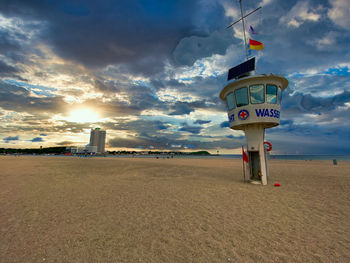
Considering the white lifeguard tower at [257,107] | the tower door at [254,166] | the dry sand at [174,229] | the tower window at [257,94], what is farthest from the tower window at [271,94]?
the dry sand at [174,229]

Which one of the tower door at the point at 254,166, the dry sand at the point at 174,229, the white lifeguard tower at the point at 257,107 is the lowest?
the dry sand at the point at 174,229

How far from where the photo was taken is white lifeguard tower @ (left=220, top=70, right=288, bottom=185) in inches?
601

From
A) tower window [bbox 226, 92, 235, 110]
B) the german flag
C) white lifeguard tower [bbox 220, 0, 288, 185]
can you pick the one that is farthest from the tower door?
the german flag

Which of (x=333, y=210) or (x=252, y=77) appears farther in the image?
(x=252, y=77)

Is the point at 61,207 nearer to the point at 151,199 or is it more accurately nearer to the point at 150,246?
the point at 151,199

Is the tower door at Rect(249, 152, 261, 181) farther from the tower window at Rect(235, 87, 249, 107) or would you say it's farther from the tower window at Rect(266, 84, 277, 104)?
the tower window at Rect(235, 87, 249, 107)

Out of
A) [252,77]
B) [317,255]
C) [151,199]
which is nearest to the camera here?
[317,255]

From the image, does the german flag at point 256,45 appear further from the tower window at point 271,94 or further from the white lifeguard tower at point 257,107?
the tower window at point 271,94

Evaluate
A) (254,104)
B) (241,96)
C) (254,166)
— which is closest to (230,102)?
(241,96)

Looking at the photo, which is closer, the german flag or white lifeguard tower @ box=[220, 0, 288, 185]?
white lifeguard tower @ box=[220, 0, 288, 185]

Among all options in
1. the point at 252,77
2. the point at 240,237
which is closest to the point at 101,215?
the point at 240,237

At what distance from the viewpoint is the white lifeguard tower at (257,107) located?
50.1ft

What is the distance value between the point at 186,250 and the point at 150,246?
1.21 m

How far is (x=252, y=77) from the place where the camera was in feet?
50.5
